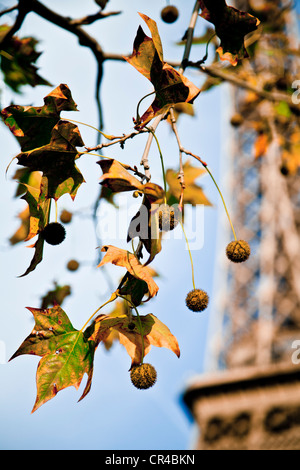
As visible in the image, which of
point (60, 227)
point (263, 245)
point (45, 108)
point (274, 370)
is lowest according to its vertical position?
point (274, 370)

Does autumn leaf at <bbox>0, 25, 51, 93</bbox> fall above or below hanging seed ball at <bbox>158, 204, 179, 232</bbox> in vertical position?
above

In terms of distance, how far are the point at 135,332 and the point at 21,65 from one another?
1.50m

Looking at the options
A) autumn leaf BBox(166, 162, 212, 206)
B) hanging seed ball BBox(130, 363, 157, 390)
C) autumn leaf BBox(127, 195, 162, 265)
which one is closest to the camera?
autumn leaf BBox(127, 195, 162, 265)

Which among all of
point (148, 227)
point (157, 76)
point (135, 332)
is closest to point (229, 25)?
point (157, 76)

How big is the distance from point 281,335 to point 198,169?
14181 millimetres

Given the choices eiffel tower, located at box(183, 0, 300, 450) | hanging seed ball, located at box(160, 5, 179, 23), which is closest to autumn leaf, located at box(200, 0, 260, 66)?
hanging seed ball, located at box(160, 5, 179, 23)

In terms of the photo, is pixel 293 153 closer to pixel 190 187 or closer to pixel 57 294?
pixel 190 187

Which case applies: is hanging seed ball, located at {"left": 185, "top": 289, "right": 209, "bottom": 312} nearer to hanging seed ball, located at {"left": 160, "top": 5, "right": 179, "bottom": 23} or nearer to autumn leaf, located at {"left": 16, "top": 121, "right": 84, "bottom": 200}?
autumn leaf, located at {"left": 16, "top": 121, "right": 84, "bottom": 200}

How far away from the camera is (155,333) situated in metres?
1.21

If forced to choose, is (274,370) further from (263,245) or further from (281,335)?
(263,245)

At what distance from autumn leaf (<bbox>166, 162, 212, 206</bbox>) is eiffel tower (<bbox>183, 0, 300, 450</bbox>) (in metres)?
6.88

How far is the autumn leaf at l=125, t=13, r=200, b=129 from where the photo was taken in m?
1.14
